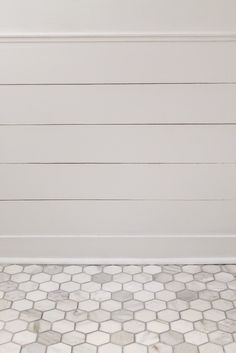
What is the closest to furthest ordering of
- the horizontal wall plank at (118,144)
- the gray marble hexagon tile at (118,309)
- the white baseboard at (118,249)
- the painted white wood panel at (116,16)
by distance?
the gray marble hexagon tile at (118,309)
the painted white wood panel at (116,16)
the horizontal wall plank at (118,144)
the white baseboard at (118,249)

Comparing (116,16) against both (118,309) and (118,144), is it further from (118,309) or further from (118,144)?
(118,309)

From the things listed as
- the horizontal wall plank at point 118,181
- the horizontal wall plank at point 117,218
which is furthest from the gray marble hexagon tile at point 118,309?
the horizontal wall plank at point 118,181

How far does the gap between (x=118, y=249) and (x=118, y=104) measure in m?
0.57

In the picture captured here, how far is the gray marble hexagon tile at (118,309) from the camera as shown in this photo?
1610mm

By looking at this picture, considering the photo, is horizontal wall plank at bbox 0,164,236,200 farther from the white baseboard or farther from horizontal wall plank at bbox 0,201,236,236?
the white baseboard

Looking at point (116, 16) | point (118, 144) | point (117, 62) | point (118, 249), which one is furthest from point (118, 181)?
point (116, 16)

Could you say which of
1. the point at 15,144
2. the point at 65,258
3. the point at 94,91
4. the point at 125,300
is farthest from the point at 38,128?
the point at 125,300

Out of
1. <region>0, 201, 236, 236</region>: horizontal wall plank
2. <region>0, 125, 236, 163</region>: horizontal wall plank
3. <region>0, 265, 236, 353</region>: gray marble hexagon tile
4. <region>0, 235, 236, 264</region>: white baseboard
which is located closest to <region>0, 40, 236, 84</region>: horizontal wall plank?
<region>0, 125, 236, 163</region>: horizontal wall plank

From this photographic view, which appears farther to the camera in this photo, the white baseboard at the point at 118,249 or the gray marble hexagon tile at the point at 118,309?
the white baseboard at the point at 118,249

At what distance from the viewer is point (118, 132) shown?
6.31 ft

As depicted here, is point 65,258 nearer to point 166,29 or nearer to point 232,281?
point 232,281

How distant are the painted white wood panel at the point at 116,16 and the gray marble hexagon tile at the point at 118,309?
0.89 m

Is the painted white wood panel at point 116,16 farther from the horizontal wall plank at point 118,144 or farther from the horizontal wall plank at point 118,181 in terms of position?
the horizontal wall plank at point 118,181

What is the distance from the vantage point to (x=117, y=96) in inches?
74.0
